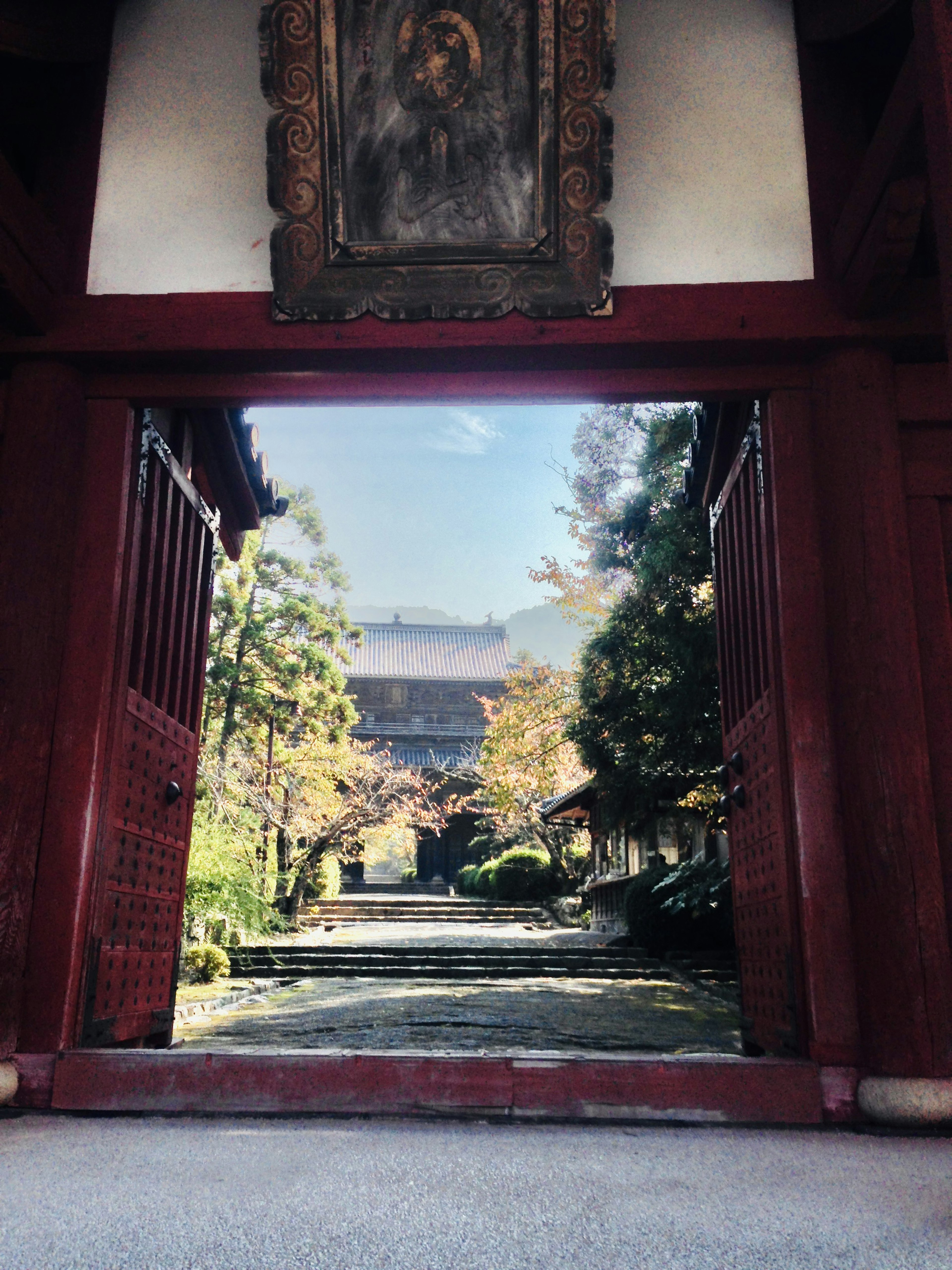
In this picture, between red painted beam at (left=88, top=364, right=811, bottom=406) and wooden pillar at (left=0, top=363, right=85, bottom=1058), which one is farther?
red painted beam at (left=88, top=364, right=811, bottom=406)

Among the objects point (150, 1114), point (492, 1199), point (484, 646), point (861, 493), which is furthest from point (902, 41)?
point (484, 646)

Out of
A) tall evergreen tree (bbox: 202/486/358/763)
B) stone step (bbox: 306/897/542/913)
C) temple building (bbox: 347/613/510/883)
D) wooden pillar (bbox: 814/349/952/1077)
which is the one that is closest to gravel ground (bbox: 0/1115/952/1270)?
wooden pillar (bbox: 814/349/952/1077)

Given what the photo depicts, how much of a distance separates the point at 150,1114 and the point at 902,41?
4.61 m

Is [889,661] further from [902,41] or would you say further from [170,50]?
[170,50]

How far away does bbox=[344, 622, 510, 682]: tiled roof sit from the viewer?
36250mm

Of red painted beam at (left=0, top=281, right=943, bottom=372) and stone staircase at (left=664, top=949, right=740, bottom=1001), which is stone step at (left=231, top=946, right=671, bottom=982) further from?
red painted beam at (left=0, top=281, right=943, bottom=372)

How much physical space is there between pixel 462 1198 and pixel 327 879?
1566 centimetres

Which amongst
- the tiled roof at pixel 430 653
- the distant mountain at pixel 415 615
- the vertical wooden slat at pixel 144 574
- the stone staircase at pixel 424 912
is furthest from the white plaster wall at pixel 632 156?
the distant mountain at pixel 415 615

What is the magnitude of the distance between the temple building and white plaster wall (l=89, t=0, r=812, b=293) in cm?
2396

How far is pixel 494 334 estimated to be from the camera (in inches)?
150

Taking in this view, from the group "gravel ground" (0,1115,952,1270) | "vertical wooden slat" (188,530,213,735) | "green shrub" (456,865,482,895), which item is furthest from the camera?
"green shrub" (456,865,482,895)

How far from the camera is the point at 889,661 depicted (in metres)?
3.44

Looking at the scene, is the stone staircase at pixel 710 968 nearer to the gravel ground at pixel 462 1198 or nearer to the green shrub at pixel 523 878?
the gravel ground at pixel 462 1198

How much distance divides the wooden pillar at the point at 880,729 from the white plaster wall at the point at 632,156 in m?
0.63
